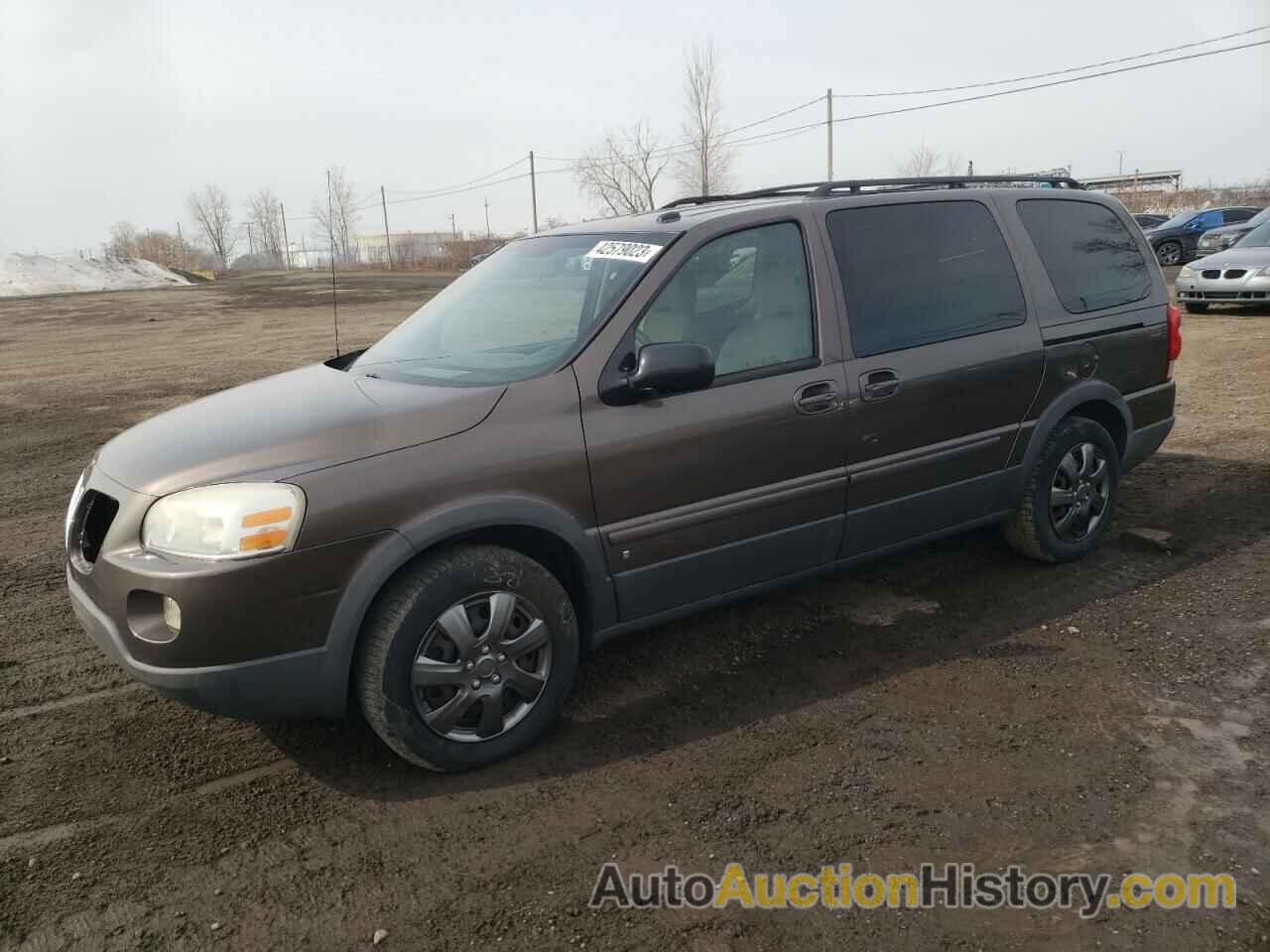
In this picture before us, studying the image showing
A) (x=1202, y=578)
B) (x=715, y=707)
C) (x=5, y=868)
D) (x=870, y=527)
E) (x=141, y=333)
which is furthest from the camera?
(x=141, y=333)

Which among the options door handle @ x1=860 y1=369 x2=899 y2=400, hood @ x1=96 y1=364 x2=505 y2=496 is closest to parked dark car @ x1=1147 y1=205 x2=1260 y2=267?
door handle @ x1=860 y1=369 x2=899 y2=400

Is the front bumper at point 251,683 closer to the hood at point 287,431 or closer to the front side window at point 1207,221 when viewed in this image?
the hood at point 287,431

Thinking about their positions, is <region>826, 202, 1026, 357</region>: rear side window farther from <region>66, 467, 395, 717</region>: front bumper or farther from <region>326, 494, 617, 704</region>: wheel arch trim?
<region>66, 467, 395, 717</region>: front bumper

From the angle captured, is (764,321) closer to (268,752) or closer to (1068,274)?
(1068,274)

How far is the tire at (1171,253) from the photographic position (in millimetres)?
26031

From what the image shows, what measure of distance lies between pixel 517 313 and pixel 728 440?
105 centimetres

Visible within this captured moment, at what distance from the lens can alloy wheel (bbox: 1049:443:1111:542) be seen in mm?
4734

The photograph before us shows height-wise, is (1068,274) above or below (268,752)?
above

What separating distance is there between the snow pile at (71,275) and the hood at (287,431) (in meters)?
51.6

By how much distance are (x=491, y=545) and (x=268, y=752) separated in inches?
42.5

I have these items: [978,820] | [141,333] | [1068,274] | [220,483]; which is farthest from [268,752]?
[141,333]

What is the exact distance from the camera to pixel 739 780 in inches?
123

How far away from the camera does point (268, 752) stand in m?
3.38

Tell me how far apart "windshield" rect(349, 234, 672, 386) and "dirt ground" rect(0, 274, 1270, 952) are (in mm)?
1307
